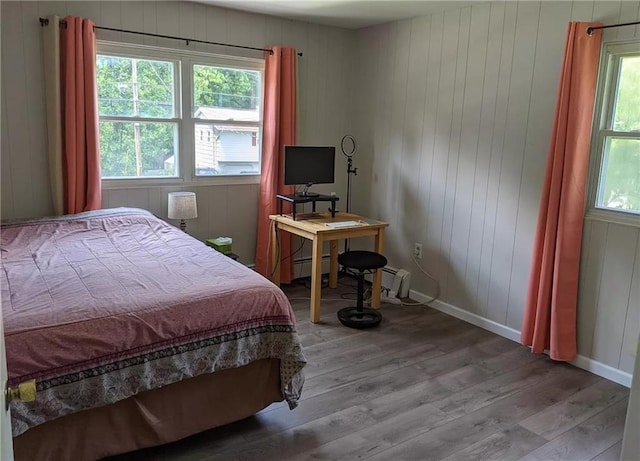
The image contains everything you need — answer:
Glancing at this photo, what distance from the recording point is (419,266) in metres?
4.31

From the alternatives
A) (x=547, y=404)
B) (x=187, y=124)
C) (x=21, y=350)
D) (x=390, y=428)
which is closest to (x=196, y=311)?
(x=21, y=350)

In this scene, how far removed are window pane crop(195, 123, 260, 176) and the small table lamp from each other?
17.3 inches

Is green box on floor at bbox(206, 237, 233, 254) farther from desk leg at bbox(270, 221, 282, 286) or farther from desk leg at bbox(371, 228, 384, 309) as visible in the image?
desk leg at bbox(371, 228, 384, 309)

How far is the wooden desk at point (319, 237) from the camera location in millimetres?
3723

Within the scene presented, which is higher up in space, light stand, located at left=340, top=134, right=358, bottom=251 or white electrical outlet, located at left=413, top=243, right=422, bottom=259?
light stand, located at left=340, top=134, right=358, bottom=251

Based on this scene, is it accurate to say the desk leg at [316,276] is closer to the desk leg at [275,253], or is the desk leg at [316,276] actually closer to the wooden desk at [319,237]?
the wooden desk at [319,237]

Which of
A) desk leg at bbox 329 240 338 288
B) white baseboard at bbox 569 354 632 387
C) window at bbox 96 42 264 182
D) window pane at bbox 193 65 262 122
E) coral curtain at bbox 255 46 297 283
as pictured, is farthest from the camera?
desk leg at bbox 329 240 338 288

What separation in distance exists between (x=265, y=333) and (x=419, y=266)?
2288 millimetres

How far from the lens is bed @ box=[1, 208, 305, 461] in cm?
183

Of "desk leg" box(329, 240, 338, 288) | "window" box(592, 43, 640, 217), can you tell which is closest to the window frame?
"window" box(592, 43, 640, 217)

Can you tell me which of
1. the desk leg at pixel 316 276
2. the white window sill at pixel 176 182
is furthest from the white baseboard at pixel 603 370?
the white window sill at pixel 176 182

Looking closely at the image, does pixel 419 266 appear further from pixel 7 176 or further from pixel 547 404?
pixel 7 176

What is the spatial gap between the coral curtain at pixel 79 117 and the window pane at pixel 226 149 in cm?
88

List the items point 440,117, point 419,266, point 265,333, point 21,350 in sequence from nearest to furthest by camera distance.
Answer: point 21,350 < point 265,333 < point 440,117 < point 419,266
